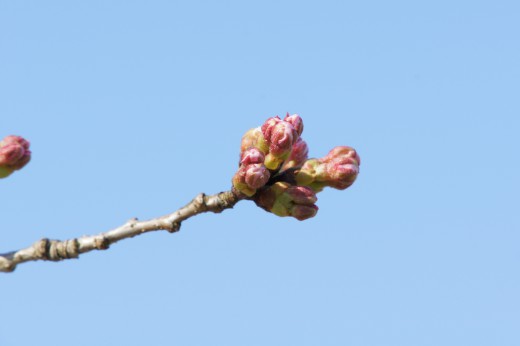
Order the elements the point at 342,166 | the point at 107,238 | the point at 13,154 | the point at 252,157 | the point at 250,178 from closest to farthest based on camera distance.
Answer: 1. the point at 107,238
2. the point at 250,178
3. the point at 252,157
4. the point at 13,154
5. the point at 342,166

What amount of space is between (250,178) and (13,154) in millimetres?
1220

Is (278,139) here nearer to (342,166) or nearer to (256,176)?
(256,176)

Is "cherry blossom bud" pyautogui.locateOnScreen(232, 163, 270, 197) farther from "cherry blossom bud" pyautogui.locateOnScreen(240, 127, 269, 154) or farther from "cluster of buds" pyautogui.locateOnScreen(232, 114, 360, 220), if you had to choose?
"cherry blossom bud" pyautogui.locateOnScreen(240, 127, 269, 154)

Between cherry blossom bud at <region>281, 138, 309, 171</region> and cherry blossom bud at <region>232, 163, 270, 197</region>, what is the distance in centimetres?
41

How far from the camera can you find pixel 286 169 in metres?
3.89

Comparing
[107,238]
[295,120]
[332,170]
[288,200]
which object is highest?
[295,120]

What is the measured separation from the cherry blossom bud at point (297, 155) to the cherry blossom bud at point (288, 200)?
223 mm

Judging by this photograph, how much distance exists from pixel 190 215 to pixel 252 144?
0.67 meters

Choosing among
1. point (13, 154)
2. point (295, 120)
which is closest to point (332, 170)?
point (295, 120)

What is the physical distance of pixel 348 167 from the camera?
12.5ft

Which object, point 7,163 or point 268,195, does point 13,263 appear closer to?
point 7,163

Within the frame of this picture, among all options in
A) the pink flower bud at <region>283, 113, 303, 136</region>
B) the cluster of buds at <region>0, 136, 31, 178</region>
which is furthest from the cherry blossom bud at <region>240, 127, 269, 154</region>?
the cluster of buds at <region>0, 136, 31, 178</region>

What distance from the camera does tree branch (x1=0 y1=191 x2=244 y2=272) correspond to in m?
Result: 3.11

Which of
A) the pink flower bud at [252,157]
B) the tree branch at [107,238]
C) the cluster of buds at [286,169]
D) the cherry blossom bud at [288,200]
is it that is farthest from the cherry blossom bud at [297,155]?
the tree branch at [107,238]
